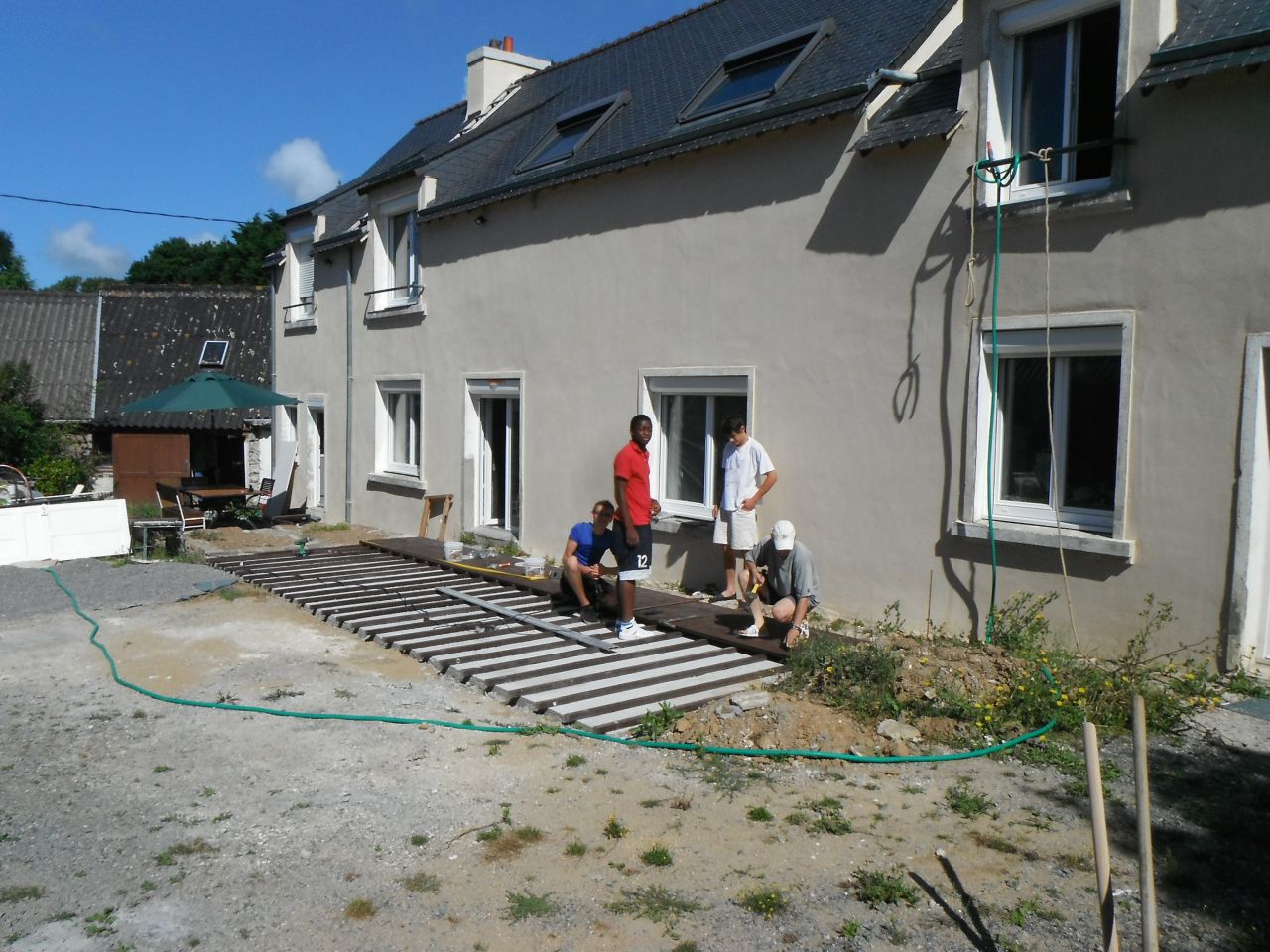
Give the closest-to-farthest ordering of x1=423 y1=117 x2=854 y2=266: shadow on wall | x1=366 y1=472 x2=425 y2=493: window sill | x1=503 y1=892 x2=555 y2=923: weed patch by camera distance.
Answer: x1=503 y1=892 x2=555 y2=923: weed patch → x1=423 y1=117 x2=854 y2=266: shadow on wall → x1=366 y1=472 x2=425 y2=493: window sill

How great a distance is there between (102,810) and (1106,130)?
7.75m

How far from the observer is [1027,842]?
4695 millimetres

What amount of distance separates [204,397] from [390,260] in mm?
3593

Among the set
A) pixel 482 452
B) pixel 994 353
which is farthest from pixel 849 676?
pixel 482 452

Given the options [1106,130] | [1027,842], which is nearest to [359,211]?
[1106,130]

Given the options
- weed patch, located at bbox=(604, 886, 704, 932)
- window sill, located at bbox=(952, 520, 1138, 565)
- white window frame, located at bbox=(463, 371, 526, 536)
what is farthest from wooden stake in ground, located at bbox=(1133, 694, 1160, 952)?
white window frame, located at bbox=(463, 371, 526, 536)

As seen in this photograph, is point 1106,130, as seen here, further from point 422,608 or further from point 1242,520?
point 422,608

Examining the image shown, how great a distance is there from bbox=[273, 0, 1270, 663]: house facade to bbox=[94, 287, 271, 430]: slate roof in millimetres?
12261

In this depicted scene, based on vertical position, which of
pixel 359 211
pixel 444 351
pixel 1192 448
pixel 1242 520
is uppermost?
pixel 359 211

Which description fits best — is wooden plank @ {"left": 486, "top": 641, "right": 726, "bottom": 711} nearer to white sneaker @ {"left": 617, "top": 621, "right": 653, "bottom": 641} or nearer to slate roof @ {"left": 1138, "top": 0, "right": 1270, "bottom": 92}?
white sneaker @ {"left": 617, "top": 621, "right": 653, "bottom": 641}

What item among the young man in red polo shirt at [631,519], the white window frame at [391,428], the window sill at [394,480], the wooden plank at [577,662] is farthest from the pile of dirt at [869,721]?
the white window frame at [391,428]

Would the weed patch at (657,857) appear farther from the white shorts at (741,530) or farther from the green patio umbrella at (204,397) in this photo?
the green patio umbrella at (204,397)

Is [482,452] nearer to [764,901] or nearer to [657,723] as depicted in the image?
[657,723]

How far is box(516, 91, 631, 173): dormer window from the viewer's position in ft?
42.1
